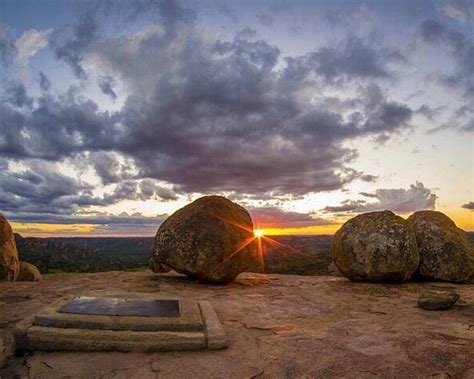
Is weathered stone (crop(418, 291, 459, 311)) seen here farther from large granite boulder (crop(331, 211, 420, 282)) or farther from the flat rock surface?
large granite boulder (crop(331, 211, 420, 282))

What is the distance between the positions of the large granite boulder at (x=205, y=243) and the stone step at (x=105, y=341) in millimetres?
5207

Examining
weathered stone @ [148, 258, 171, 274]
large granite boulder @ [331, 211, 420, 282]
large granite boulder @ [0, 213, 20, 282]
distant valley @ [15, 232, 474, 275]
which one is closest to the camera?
large granite boulder @ [331, 211, 420, 282]

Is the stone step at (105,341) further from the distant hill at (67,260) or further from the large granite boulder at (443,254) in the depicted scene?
the distant hill at (67,260)

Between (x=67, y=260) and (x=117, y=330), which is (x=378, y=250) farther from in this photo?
(x=67, y=260)

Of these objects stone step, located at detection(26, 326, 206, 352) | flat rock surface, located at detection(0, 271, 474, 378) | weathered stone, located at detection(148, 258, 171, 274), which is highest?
weathered stone, located at detection(148, 258, 171, 274)

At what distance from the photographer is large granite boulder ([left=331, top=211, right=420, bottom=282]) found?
1107cm

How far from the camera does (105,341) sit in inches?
199

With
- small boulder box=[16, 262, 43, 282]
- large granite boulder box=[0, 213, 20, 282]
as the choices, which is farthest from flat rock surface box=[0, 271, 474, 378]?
small boulder box=[16, 262, 43, 282]

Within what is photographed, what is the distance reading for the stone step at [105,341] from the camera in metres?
5.04

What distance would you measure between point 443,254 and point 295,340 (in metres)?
8.32

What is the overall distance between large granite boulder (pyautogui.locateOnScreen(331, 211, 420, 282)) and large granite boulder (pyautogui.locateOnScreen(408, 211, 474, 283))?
52cm

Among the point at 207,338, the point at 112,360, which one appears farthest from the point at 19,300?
the point at 207,338

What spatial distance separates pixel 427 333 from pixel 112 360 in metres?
4.45

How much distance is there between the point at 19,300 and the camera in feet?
25.7
